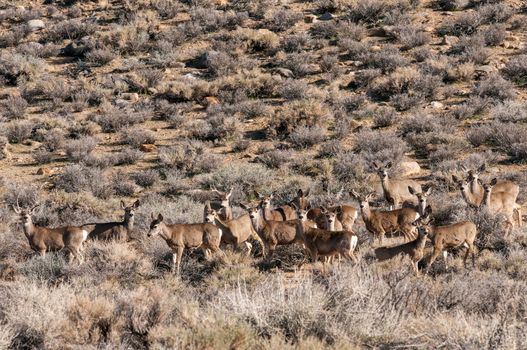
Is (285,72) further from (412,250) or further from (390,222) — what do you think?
(412,250)

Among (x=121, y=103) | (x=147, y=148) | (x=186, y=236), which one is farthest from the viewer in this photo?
(x=121, y=103)

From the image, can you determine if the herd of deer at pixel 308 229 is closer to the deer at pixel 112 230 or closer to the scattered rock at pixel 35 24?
the deer at pixel 112 230

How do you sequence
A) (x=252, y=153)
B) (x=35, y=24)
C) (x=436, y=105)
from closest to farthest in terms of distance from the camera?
1. (x=252, y=153)
2. (x=436, y=105)
3. (x=35, y=24)

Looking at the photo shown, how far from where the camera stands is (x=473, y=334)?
7.20 metres

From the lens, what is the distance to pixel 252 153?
69.5 feet

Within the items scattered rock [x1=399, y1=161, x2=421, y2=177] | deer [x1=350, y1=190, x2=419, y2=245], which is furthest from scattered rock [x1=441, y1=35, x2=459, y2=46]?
deer [x1=350, y1=190, x2=419, y2=245]

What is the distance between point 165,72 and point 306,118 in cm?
897

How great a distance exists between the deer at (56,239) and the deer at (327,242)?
14.6 feet

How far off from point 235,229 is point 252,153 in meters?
8.32

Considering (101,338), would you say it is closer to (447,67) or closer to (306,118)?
(306,118)

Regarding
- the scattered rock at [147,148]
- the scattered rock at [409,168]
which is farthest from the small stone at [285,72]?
the scattered rock at [409,168]

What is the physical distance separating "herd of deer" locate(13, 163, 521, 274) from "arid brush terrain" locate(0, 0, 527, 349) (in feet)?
0.89

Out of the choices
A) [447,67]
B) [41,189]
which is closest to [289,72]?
[447,67]

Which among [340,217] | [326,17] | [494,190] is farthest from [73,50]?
[494,190]
